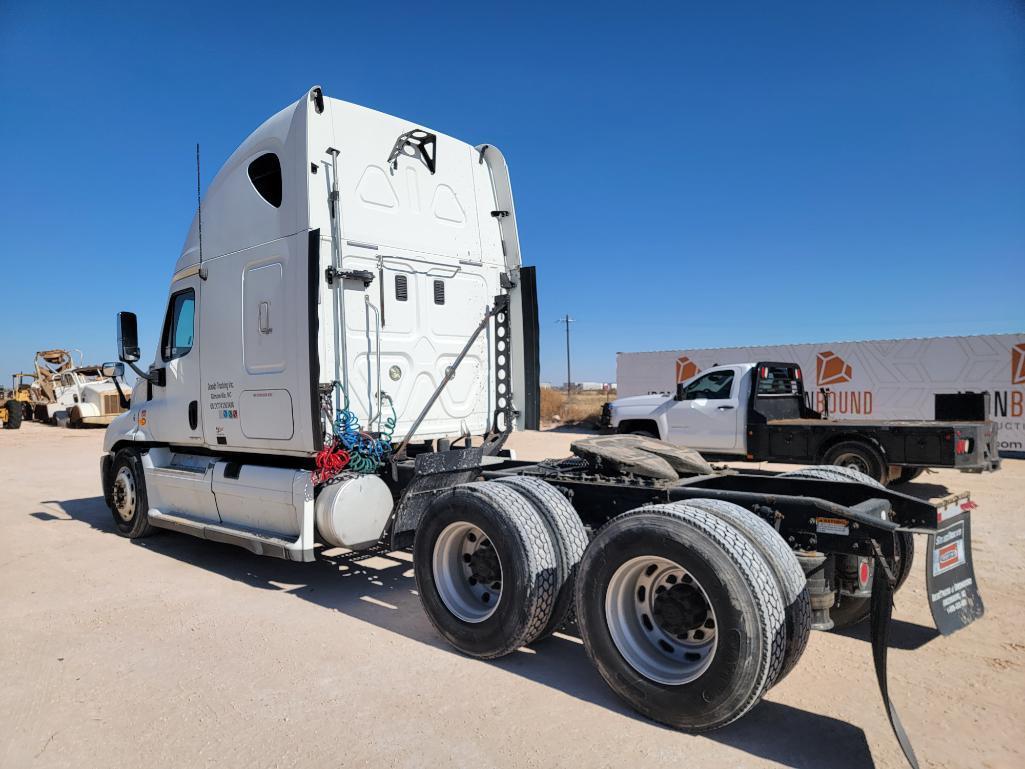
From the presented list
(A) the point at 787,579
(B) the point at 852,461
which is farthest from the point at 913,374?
(A) the point at 787,579

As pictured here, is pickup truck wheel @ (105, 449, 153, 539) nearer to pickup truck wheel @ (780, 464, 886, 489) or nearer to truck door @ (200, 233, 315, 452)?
truck door @ (200, 233, 315, 452)

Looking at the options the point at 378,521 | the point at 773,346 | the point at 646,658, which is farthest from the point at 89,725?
the point at 773,346

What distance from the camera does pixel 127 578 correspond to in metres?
6.46

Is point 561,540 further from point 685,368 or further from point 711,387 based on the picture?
point 685,368

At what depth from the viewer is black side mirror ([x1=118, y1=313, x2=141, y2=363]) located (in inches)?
292

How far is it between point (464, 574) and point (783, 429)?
740 cm

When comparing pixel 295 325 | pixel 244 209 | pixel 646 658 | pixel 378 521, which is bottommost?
pixel 646 658

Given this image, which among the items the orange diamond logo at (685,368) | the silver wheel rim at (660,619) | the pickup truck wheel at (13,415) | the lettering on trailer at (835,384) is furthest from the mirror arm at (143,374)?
the pickup truck wheel at (13,415)

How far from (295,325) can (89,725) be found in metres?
3.01

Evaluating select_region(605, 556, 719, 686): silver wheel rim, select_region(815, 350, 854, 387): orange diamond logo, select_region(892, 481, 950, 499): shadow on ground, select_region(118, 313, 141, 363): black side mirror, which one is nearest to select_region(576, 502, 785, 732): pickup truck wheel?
select_region(605, 556, 719, 686): silver wheel rim

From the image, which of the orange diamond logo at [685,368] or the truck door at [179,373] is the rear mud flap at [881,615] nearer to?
the truck door at [179,373]

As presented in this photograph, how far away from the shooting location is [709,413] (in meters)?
12.0

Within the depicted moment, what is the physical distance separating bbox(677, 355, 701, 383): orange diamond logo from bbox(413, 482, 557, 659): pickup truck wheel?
18.2 metres

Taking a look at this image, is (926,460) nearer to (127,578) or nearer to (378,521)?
(378,521)
